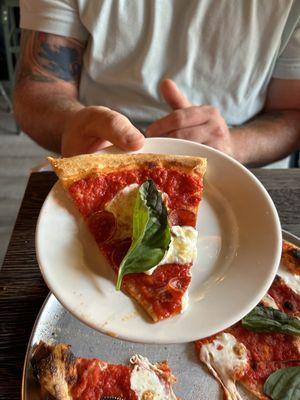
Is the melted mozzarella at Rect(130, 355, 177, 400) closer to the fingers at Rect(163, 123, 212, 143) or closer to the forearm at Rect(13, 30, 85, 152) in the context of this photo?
the fingers at Rect(163, 123, 212, 143)

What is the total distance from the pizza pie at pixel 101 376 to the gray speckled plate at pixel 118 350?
1 centimetres

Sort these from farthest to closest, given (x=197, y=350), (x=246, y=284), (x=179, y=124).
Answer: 1. (x=179, y=124)
2. (x=197, y=350)
3. (x=246, y=284)

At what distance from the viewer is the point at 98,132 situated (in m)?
0.86

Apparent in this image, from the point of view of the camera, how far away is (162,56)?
3.96 feet

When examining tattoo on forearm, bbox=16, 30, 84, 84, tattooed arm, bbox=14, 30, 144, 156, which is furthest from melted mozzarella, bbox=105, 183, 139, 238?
tattoo on forearm, bbox=16, 30, 84, 84

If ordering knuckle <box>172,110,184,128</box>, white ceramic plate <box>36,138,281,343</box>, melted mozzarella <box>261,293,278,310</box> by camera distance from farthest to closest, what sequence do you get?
knuckle <box>172,110,184,128</box>
melted mozzarella <box>261,293,278,310</box>
white ceramic plate <box>36,138,281,343</box>

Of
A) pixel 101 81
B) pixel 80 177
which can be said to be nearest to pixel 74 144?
pixel 80 177

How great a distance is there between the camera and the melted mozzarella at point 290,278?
0.81 m

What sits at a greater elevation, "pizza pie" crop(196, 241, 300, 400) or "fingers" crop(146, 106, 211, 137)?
"fingers" crop(146, 106, 211, 137)

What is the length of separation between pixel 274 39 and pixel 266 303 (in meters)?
0.72

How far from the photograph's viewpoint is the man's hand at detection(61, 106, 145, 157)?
79 cm

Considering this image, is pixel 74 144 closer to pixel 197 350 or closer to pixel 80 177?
pixel 80 177

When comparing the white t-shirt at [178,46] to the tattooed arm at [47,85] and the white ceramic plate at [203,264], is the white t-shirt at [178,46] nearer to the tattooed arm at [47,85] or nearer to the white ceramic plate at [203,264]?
the tattooed arm at [47,85]

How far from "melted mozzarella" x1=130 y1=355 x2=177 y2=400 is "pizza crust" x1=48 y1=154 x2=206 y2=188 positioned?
326mm
